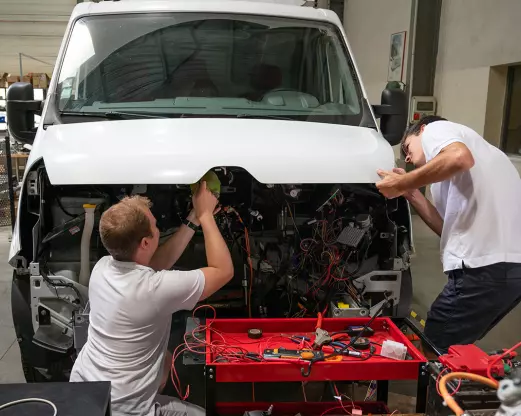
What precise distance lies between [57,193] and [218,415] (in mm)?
1470

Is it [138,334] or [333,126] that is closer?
[138,334]

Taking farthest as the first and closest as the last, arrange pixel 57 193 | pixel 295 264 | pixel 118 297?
pixel 295 264 < pixel 57 193 < pixel 118 297

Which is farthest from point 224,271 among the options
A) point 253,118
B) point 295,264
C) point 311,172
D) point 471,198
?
point 471,198

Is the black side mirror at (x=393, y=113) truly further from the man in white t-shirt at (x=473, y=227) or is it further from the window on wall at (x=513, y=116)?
the window on wall at (x=513, y=116)

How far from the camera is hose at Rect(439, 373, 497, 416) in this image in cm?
155

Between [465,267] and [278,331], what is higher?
[465,267]

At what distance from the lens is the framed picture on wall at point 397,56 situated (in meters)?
9.04

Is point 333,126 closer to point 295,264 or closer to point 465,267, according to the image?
point 295,264

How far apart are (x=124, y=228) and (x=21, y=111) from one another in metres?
1.72

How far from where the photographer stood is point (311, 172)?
2.49 m

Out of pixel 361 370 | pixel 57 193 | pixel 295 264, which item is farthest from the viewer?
pixel 295 264

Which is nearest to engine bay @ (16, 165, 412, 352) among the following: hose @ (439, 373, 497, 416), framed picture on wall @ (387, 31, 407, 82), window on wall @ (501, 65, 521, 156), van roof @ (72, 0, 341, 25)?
hose @ (439, 373, 497, 416)

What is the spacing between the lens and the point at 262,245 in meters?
3.17

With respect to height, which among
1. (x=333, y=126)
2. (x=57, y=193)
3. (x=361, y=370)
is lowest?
(x=361, y=370)
